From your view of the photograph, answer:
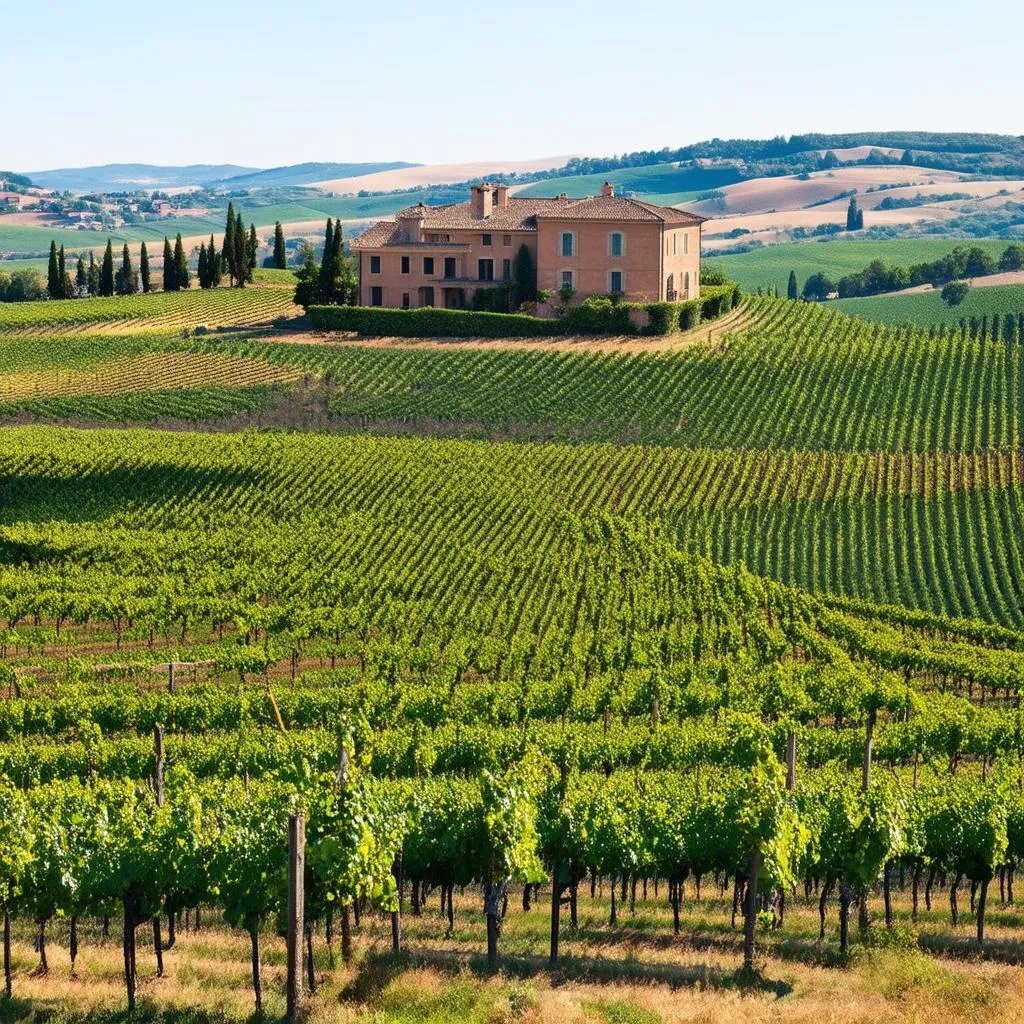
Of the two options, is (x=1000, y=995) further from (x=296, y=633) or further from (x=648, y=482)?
(x=648, y=482)

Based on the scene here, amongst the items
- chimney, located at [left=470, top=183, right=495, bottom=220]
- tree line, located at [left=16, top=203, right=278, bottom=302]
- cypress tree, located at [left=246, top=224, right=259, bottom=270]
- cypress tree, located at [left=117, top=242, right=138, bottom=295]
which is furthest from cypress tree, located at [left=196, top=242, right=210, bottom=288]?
chimney, located at [left=470, top=183, right=495, bottom=220]

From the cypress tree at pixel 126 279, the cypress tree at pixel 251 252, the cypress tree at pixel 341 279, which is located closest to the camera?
the cypress tree at pixel 341 279

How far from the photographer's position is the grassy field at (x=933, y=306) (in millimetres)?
132000

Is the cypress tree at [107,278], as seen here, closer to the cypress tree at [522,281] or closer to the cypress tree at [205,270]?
the cypress tree at [205,270]

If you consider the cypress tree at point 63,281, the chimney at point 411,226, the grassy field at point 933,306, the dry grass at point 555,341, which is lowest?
the dry grass at point 555,341

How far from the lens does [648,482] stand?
65.8 metres

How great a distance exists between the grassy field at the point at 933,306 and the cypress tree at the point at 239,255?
4673cm

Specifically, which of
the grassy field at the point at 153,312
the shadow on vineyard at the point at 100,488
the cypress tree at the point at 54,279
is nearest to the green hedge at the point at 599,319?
the grassy field at the point at 153,312

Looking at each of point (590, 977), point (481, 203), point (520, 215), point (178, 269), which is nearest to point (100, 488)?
point (481, 203)

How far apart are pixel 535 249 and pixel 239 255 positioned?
2573 centimetres

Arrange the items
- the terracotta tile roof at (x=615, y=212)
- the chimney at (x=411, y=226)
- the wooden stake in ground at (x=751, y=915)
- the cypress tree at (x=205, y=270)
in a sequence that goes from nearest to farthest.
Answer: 1. the wooden stake in ground at (x=751, y=915)
2. the terracotta tile roof at (x=615, y=212)
3. the chimney at (x=411, y=226)
4. the cypress tree at (x=205, y=270)

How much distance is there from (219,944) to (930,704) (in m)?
20.9

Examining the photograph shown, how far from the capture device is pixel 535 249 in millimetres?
93125

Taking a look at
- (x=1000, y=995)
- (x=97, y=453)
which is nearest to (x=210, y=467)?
(x=97, y=453)
